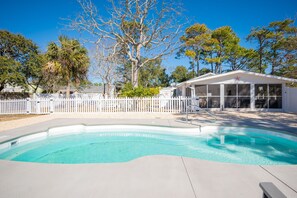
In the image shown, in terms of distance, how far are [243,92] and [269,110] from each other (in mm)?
2355

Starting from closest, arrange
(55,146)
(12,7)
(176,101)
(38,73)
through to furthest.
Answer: (55,146) → (176,101) → (12,7) → (38,73)

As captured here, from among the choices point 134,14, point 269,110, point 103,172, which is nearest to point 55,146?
point 103,172

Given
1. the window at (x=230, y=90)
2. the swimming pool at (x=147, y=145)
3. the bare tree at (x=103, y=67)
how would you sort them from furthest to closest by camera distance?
the bare tree at (x=103, y=67)
the window at (x=230, y=90)
the swimming pool at (x=147, y=145)

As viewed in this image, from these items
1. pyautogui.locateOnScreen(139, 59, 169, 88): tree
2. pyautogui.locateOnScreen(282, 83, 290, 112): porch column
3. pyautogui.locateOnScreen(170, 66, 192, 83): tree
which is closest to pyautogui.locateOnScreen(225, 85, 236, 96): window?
pyautogui.locateOnScreen(282, 83, 290, 112): porch column

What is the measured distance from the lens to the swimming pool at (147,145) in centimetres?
498

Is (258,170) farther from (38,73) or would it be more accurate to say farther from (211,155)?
(38,73)

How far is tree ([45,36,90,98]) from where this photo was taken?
14073mm

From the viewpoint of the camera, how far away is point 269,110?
1306 cm

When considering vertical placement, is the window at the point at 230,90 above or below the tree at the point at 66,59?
below

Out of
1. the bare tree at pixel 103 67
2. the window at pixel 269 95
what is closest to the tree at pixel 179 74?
the bare tree at pixel 103 67

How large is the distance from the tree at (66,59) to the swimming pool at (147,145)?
836 cm

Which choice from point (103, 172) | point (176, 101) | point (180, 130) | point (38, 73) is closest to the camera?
point (103, 172)

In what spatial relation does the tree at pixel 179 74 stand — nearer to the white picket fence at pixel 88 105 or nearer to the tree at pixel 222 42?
the tree at pixel 222 42

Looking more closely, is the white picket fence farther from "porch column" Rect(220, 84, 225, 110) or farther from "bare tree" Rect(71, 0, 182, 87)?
"bare tree" Rect(71, 0, 182, 87)
